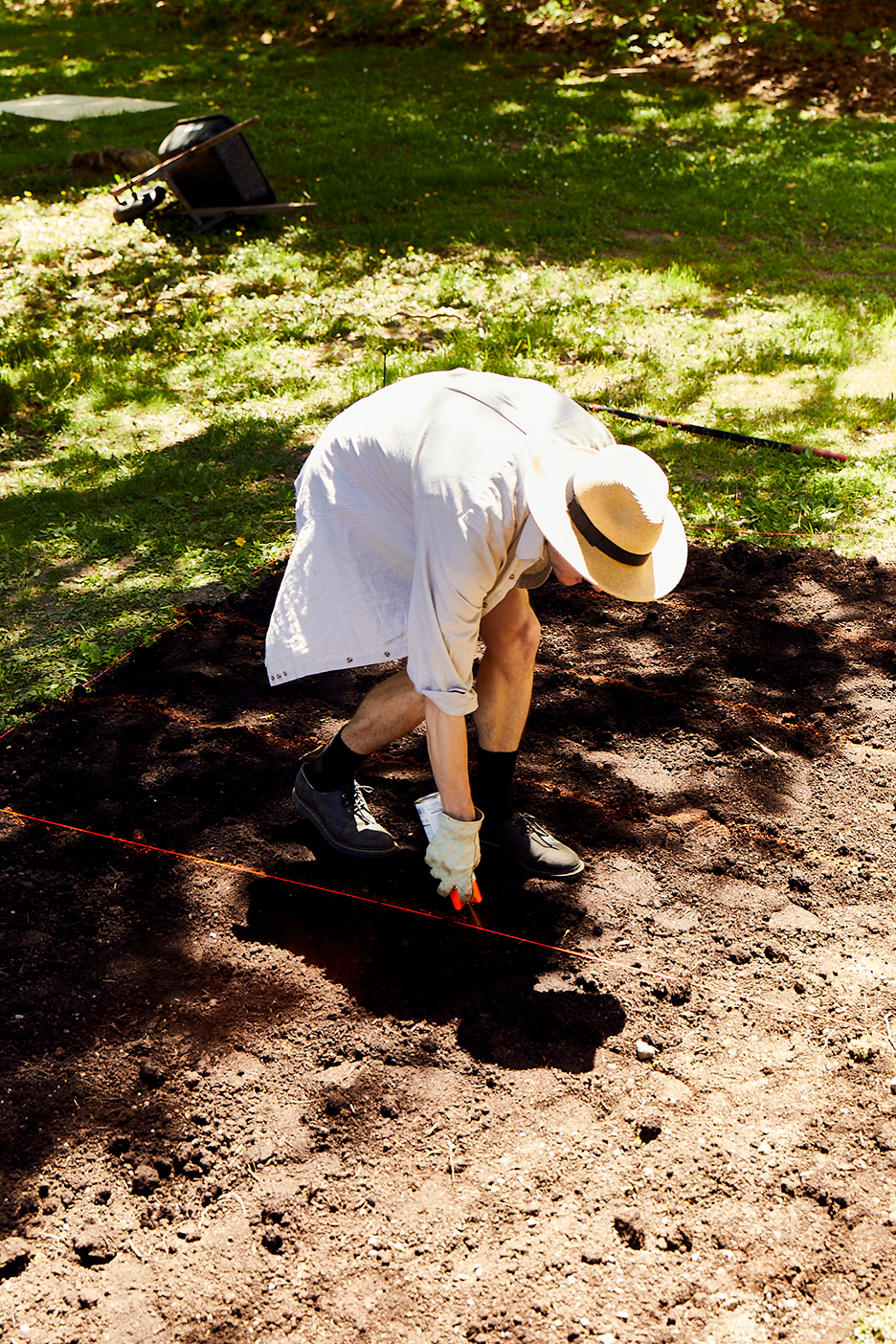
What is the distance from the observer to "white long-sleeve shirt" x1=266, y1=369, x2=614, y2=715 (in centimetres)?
238

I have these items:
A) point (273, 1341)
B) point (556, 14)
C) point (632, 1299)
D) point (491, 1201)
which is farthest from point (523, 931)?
point (556, 14)

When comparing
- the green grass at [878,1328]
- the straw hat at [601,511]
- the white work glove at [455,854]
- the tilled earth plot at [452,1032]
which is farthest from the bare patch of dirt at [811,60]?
the green grass at [878,1328]

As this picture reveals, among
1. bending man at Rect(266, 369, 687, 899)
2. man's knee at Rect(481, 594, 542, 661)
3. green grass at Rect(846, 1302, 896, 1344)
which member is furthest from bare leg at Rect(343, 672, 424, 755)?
green grass at Rect(846, 1302, 896, 1344)

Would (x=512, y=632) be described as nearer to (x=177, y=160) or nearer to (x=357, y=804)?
(x=357, y=804)

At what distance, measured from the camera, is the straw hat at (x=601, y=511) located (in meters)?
2.40

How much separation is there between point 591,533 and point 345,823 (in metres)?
1.23

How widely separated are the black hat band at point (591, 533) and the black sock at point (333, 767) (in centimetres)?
102

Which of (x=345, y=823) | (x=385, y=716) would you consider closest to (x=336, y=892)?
(x=345, y=823)

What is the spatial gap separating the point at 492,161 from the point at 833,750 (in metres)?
7.94

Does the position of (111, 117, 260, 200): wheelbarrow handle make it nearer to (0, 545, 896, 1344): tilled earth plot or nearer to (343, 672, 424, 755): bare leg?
(0, 545, 896, 1344): tilled earth plot

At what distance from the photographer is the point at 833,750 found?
361cm

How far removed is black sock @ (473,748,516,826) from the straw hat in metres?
0.77

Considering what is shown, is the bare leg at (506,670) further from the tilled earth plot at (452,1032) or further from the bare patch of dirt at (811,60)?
the bare patch of dirt at (811,60)

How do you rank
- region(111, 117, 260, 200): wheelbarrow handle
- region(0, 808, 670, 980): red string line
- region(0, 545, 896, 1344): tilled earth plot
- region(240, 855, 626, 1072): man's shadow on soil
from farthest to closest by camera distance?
region(111, 117, 260, 200): wheelbarrow handle, region(0, 808, 670, 980): red string line, region(240, 855, 626, 1072): man's shadow on soil, region(0, 545, 896, 1344): tilled earth plot
